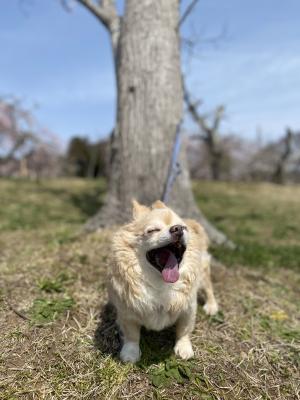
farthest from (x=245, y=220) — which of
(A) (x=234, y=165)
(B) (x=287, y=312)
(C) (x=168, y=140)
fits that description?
(A) (x=234, y=165)

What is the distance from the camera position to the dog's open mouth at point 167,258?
2.27 meters

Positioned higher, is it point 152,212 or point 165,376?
point 152,212

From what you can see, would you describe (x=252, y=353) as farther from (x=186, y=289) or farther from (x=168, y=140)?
(x=168, y=140)

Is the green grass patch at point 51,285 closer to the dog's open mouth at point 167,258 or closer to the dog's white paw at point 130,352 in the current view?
the dog's white paw at point 130,352

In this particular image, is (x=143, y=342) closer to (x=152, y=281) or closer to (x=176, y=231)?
(x=152, y=281)

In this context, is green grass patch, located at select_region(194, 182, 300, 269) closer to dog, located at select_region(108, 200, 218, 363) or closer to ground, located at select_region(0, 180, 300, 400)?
ground, located at select_region(0, 180, 300, 400)

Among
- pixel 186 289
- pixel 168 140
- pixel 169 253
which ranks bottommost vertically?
pixel 186 289

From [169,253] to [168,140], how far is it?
8.20ft

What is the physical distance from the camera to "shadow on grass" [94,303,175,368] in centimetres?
255

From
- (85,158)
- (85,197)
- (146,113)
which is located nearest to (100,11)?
(146,113)

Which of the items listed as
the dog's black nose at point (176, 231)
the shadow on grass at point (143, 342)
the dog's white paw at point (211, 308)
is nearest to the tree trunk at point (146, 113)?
the dog's white paw at point (211, 308)

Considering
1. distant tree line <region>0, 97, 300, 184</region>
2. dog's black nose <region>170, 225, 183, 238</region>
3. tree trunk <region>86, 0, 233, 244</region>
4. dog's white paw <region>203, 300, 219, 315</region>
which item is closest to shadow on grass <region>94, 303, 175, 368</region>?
dog's white paw <region>203, 300, 219, 315</region>

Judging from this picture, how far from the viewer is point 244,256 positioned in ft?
16.1

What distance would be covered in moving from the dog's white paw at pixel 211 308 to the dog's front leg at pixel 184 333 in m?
0.53
